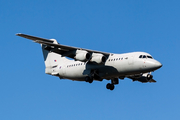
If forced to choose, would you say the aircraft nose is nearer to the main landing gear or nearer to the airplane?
the airplane

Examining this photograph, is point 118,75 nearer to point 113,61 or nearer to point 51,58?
point 113,61

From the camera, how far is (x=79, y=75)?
2972cm

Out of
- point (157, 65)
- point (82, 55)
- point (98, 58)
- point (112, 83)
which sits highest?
point (82, 55)

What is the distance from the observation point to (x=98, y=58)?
27719mm

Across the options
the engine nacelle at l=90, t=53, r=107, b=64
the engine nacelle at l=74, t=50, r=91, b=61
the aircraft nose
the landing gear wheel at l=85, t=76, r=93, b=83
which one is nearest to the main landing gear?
the landing gear wheel at l=85, t=76, r=93, b=83

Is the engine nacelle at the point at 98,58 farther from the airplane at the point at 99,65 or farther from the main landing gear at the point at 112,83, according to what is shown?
the main landing gear at the point at 112,83

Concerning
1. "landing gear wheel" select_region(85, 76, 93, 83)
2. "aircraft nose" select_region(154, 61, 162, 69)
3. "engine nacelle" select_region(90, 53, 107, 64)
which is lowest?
"landing gear wheel" select_region(85, 76, 93, 83)

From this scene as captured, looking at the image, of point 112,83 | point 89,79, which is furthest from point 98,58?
point 112,83

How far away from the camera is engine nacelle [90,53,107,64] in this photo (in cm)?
2767

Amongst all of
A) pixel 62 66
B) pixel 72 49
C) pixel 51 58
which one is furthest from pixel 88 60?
pixel 51 58

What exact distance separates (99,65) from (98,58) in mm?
884

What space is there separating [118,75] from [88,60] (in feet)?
8.84

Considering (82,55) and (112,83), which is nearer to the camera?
(82,55)

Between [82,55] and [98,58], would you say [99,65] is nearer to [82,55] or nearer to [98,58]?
[98,58]
